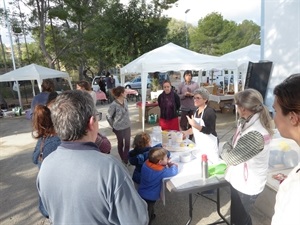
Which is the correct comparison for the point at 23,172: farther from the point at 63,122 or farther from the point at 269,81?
the point at 269,81

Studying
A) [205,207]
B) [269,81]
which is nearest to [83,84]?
[205,207]

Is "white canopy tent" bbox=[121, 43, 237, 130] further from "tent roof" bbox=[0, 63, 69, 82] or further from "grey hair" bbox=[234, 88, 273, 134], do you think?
"grey hair" bbox=[234, 88, 273, 134]

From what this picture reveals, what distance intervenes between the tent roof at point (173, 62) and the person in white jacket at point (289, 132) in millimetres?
5769

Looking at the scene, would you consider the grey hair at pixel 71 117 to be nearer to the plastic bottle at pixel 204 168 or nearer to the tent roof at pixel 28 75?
the plastic bottle at pixel 204 168

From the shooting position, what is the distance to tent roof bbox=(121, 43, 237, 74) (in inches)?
264

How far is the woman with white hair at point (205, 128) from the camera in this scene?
2.80 m

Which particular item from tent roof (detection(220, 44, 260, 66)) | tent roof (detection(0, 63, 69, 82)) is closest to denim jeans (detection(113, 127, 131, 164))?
tent roof (detection(220, 44, 260, 66))

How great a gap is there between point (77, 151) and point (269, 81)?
7.05 m

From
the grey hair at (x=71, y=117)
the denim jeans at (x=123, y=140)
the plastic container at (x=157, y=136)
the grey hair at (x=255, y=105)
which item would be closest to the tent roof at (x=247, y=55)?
the denim jeans at (x=123, y=140)

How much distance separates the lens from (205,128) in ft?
9.39

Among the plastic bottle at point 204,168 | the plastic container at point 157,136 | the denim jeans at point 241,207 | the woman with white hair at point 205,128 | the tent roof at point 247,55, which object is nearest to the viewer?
the denim jeans at point 241,207

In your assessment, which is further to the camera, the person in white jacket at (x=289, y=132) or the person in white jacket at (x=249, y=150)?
the person in white jacket at (x=249, y=150)

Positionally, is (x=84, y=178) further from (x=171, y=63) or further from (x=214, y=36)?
(x=214, y=36)

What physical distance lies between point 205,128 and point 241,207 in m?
0.98
